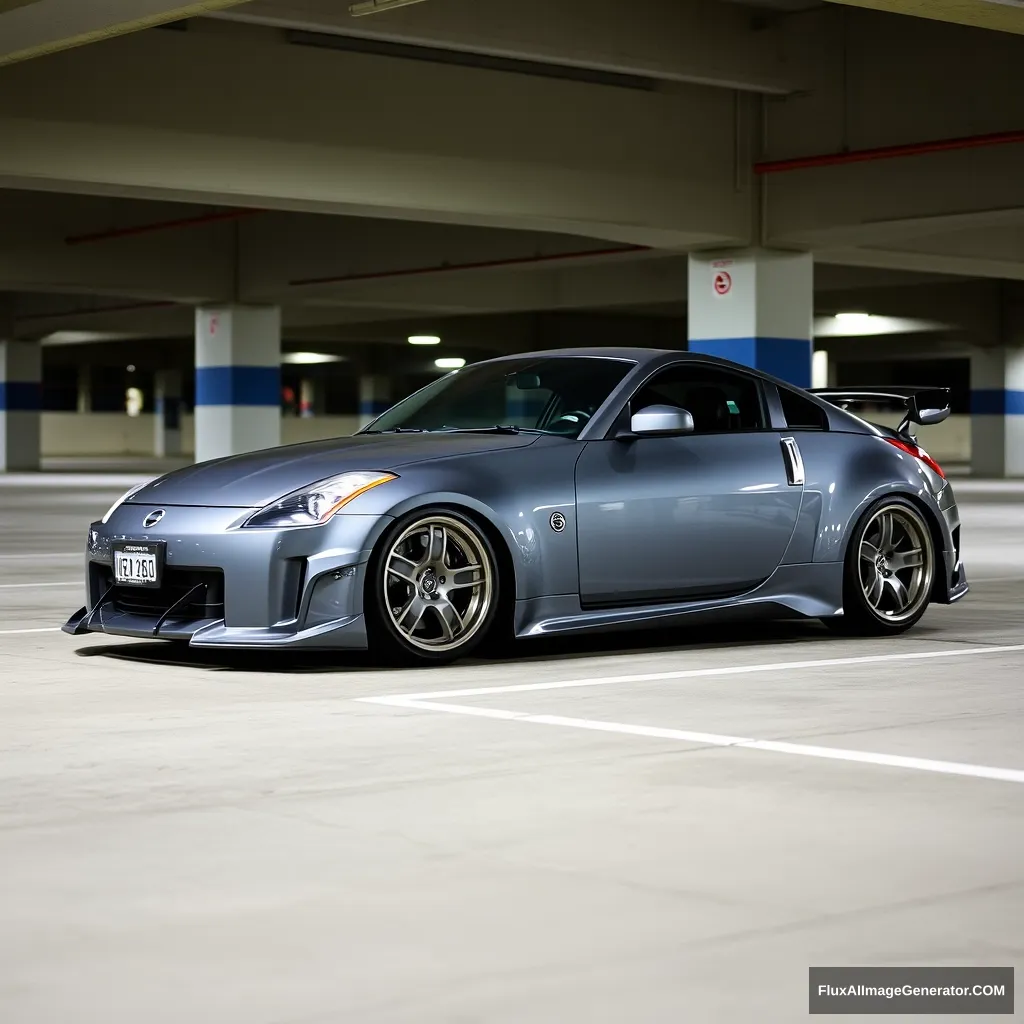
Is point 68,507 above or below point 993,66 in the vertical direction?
below

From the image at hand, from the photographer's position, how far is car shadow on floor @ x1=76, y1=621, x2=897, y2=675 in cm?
811

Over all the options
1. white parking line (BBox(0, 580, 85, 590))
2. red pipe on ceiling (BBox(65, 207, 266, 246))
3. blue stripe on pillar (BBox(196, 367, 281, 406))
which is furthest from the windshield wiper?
blue stripe on pillar (BBox(196, 367, 281, 406))

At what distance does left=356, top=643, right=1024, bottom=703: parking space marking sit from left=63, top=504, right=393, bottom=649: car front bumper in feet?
2.23

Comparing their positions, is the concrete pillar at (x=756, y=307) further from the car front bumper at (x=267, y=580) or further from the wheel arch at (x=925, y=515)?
the car front bumper at (x=267, y=580)

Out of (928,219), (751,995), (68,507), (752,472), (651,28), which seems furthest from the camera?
(68,507)

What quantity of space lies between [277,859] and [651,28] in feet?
60.9

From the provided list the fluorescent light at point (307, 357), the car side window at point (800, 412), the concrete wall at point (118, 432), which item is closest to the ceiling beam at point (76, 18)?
the car side window at point (800, 412)

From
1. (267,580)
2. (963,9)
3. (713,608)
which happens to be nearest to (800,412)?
(713,608)

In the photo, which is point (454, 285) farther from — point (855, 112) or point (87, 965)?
point (87, 965)

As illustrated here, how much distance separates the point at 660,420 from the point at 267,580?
6.15 ft

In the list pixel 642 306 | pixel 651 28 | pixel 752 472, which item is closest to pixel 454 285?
pixel 642 306

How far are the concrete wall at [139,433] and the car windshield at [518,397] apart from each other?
195 ft

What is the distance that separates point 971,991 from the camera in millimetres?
3383

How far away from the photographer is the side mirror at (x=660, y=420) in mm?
8445
